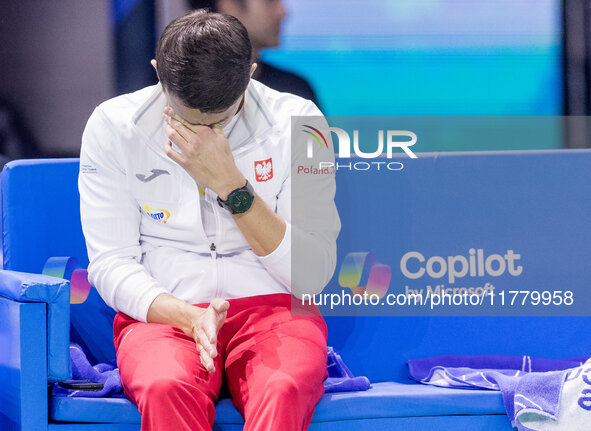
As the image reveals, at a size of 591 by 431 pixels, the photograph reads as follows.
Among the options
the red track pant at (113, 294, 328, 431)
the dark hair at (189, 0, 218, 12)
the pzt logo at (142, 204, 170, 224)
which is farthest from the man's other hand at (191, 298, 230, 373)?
the dark hair at (189, 0, 218, 12)

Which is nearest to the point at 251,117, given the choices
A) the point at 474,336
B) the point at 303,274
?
the point at 303,274

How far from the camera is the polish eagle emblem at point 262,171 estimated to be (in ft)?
7.07

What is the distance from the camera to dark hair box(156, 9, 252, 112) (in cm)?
180

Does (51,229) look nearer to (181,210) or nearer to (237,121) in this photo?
(181,210)

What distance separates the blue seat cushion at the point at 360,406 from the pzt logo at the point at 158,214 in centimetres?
48

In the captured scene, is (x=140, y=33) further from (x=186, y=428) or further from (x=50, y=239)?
(x=186, y=428)

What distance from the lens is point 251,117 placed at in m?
2.15

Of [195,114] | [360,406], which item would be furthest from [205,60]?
[360,406]

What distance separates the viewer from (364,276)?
100 inches

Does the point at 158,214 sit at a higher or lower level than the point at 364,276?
higher

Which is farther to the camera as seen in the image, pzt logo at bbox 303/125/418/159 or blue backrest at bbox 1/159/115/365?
pzt logo at bbox 303/125/418/159

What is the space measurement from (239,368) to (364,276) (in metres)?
0.71

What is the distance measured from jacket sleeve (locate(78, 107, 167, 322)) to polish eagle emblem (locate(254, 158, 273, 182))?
335 millimetres

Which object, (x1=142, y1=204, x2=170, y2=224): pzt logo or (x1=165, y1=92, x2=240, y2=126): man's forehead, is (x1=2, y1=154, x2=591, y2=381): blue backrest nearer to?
(x1=142, y1=204, x2=170, y2=224): pzt logo
